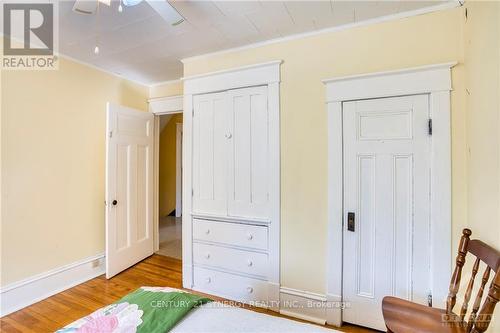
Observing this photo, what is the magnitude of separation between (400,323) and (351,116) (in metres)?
1.41

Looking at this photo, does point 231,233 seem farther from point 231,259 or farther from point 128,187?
point 128,187

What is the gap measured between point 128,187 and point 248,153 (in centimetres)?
168

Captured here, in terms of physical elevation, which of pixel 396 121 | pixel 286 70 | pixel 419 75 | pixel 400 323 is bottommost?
pixel 400 323

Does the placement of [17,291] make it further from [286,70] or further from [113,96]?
[286,70]

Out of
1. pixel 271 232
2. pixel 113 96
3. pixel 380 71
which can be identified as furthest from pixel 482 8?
pixel 113 96

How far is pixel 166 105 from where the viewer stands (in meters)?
3.40

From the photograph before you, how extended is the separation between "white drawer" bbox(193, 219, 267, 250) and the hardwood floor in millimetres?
593

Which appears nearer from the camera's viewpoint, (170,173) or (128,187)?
(128,187)

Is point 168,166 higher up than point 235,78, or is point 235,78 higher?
point 235,78

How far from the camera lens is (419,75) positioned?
179 centimetres

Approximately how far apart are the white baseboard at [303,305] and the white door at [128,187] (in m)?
1.98

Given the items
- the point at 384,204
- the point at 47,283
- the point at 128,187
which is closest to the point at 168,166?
the point at 128,187

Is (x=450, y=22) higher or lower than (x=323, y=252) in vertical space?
higher

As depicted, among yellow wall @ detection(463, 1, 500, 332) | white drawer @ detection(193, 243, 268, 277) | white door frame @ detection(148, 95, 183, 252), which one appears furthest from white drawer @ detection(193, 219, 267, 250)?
yellow wall @ detection(463, 1, 500, 332)
